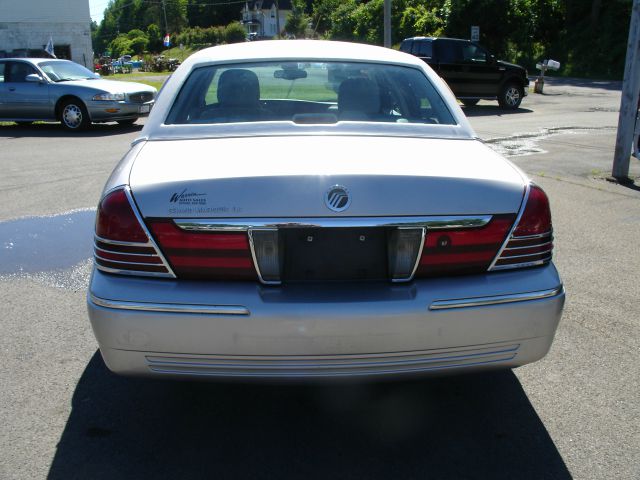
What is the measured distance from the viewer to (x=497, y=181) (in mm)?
2871

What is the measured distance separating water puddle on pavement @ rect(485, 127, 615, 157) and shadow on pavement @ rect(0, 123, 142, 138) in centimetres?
808

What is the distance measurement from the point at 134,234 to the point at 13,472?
113cm

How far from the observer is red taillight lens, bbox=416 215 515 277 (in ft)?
9.11

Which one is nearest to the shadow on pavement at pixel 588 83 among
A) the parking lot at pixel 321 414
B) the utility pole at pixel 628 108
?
the utility pole at pixel 628 108

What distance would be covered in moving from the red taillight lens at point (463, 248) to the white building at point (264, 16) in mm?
110619

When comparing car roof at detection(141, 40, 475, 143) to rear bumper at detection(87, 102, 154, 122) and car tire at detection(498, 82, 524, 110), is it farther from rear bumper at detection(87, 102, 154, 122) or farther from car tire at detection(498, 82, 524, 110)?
car tire at detection(498, 82, 524, 110)

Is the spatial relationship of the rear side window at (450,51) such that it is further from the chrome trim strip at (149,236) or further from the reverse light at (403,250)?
the chrome trim strip at (149,236)

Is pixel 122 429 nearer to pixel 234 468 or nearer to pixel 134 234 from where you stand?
pixel 234 468

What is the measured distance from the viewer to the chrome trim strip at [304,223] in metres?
2.65

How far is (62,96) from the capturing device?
15.0 meters

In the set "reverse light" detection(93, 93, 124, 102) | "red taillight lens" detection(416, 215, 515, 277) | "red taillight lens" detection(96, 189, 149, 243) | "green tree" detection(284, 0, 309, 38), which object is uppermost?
"green tree" detection(284, 0, 309, 38)

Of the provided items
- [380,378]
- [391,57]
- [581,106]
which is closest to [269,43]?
[391,57]

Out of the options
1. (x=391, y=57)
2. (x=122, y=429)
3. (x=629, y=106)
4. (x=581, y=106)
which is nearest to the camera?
(x=122, y=429)

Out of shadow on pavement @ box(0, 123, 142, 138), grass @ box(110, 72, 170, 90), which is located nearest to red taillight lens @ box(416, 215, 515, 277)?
shadow on pavement @ box(0, 123, 142, 138)
